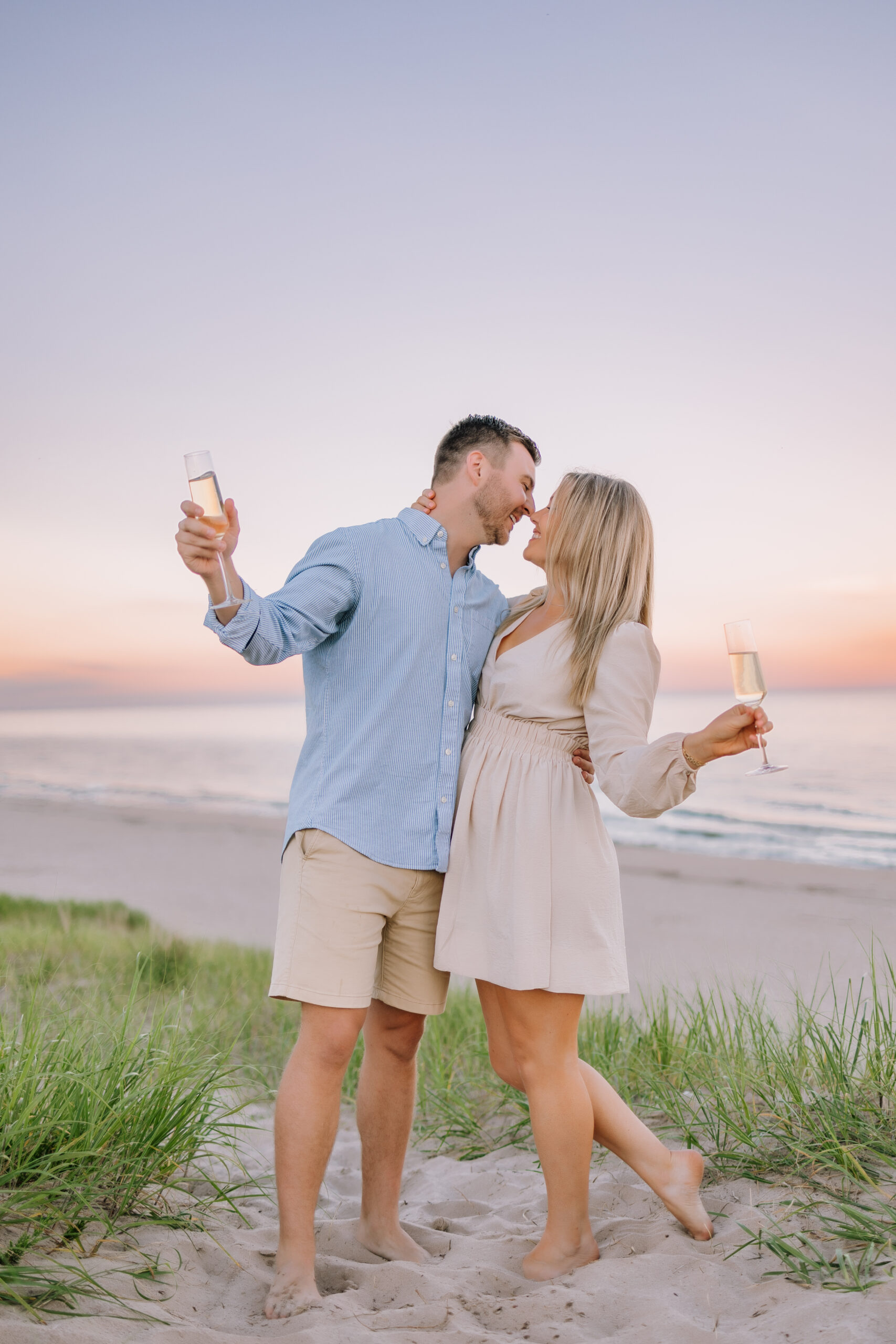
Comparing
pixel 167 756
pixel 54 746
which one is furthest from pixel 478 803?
pixel 54 746

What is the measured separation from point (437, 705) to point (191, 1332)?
1648 mm

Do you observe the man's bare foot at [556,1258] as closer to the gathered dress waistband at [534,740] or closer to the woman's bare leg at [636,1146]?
the woman's bare leg at [636,1146]

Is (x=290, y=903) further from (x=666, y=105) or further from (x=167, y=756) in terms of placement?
(x=167, y=756)

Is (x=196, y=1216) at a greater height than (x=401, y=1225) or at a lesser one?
greater

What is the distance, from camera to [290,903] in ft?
8.61

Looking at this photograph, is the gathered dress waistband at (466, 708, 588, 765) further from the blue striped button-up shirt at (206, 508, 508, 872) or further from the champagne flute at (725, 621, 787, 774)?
the champagne flute at (725, 621, 787, 774)

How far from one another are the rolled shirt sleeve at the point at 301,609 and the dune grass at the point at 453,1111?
108cm

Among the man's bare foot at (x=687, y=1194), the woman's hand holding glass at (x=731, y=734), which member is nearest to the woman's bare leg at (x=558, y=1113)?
the man's bare foot at (x=687, y=1194)

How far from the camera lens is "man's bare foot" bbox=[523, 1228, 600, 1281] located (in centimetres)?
251

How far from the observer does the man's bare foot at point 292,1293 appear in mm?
2215

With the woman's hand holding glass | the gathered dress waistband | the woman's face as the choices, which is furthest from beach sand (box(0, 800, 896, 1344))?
the woman's face

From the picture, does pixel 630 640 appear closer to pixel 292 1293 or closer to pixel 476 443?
pixel 476 443

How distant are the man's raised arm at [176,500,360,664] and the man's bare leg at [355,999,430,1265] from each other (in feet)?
3.96

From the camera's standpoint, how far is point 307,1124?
8.15 feet
